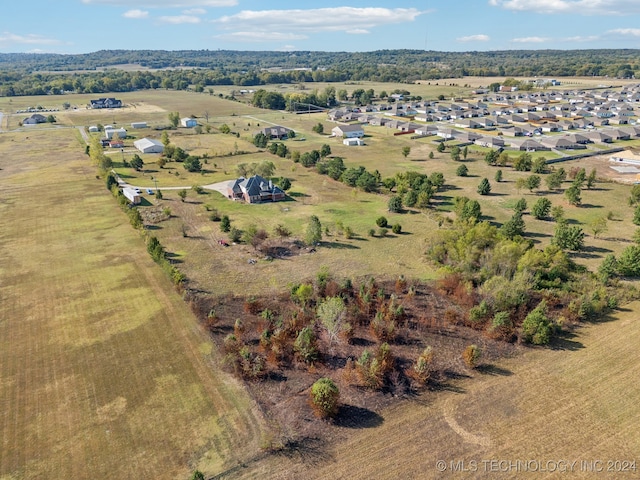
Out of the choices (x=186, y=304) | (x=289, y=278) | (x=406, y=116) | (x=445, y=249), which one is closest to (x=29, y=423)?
(x=186, y=304)

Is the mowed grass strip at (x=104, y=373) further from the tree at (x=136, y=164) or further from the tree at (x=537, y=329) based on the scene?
the tree at (x=136, y=164)

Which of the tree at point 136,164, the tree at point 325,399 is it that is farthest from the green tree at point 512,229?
the tree at point 136,164

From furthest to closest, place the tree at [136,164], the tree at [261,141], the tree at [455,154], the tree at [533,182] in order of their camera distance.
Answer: the tree at [261,141]
the tree at [455,154]
the tree at [136,164]
the tree at [533,182]

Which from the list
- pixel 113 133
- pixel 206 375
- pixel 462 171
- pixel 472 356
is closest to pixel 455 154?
pixel 462 171

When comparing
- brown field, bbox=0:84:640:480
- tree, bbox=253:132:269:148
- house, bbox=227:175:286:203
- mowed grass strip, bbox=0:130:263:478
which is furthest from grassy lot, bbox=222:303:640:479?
tree, bbox=253:132:269:148

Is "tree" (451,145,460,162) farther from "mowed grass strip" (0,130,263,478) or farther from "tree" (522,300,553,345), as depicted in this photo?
"mowed grass strip" (0,130,263,478)
